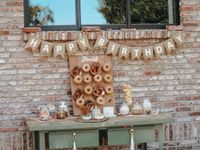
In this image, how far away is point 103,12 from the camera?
602 cm

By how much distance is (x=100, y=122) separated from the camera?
5.24m

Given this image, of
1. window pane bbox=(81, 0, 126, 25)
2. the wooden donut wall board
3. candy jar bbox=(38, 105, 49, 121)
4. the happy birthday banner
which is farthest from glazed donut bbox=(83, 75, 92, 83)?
window pane bbox=(81, 0, 126, 25)

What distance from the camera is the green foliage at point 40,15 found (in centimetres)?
585

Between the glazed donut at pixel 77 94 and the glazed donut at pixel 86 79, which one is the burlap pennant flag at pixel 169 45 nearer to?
the glazed donut at pixel 86 79

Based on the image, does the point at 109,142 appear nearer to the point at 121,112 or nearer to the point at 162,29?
the point at 121,112

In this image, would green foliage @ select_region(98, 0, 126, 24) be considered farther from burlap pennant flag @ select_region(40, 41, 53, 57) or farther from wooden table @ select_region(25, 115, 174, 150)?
wooden table @ select_region(25, 115, 174, 150)

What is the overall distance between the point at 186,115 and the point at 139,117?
843mm

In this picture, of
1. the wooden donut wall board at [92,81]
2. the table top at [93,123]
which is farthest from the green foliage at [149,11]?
the table top at [93,123]

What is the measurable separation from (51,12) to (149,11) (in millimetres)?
1198

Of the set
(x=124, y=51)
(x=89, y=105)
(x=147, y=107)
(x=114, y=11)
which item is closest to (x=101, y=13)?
(x=114, y=11)

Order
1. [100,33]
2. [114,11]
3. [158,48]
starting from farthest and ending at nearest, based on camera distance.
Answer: [114,11]
[158,48]
[100,33]

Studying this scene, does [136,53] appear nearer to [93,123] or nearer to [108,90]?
[108,90]

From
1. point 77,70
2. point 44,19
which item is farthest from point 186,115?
point 44,19

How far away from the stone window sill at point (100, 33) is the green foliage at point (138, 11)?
8.0 inches
